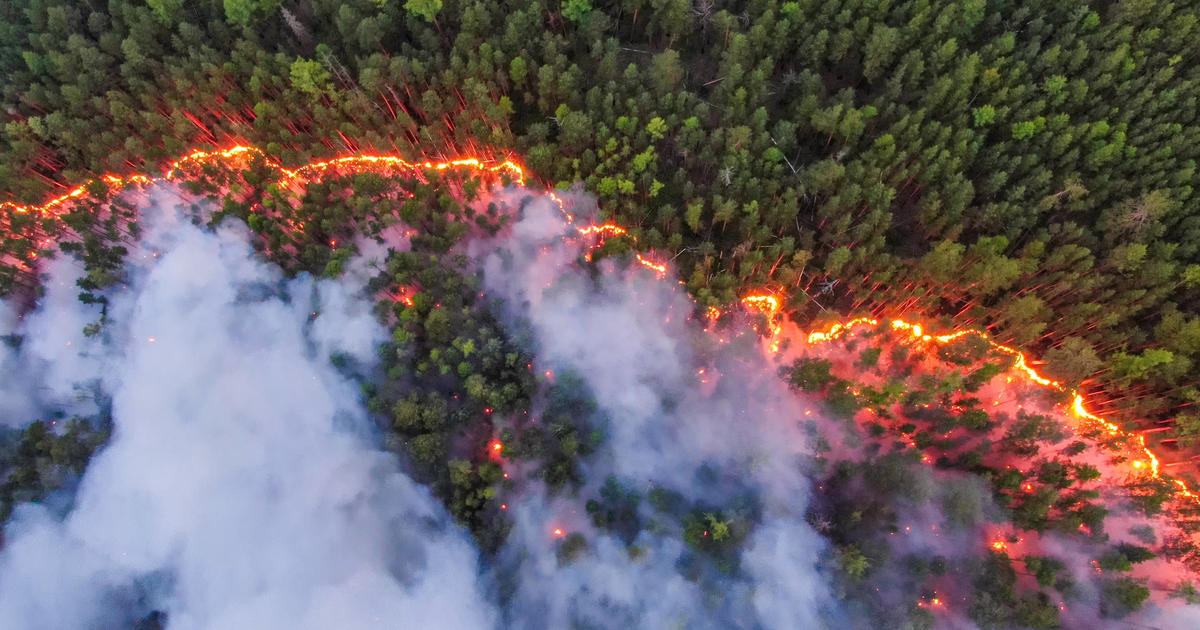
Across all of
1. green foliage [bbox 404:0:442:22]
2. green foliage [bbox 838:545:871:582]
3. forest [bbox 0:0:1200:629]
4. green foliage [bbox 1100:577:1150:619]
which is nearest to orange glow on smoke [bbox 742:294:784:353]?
forest [bbox 0:0:1200:629]

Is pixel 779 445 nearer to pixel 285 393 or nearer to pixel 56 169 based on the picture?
pixel 285 393

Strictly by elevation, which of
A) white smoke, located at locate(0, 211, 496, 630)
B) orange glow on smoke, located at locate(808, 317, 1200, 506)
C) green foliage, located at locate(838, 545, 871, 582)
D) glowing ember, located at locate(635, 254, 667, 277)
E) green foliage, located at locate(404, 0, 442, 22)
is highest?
green foliage, located at locate(404, 0, 442, 22)

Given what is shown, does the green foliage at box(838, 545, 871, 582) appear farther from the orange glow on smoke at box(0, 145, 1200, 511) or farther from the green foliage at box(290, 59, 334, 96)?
the green foliage at box(290, 59, 334, 96)

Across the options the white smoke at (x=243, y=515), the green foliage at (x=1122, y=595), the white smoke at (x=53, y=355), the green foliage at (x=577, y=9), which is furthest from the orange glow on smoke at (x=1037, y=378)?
the white smoke at (x=53, y=355)

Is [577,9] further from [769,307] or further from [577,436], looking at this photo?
[577,436]

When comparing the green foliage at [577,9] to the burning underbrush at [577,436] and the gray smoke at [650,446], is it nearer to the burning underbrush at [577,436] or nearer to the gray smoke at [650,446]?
the burning underbrush at [577,436]

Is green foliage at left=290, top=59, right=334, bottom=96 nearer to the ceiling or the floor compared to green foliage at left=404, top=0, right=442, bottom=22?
nearer to the floor
